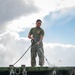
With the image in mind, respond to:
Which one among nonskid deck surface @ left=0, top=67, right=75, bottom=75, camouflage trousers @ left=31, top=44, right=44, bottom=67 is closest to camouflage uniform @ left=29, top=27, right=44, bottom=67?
camouflage trousers @ left=31, top=44, right=44, bottom=67

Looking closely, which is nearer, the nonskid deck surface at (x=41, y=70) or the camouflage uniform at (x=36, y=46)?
the nonskid deck surface at (x=41, y=70)

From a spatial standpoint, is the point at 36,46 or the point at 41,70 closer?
the point at 41,70

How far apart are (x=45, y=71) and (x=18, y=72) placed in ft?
4.63

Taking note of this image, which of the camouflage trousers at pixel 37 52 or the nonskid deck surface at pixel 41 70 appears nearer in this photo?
the nonskid deck surface at pixel 41 70

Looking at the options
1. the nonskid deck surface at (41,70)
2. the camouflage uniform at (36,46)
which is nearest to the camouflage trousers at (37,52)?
the camouflage uniform at (36,46)

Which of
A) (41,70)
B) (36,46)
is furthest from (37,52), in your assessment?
(41,70)

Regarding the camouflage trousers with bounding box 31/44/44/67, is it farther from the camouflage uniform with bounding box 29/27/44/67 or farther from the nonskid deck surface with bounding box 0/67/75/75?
the nonskid deck surface with bounding box 0/67/75/75

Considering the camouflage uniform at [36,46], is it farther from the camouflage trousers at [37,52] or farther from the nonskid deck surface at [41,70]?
the nonskid deck surface at [41,70]

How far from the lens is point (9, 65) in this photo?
908cm

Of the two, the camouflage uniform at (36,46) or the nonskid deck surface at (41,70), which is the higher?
the camouflage uniform at (36,46)

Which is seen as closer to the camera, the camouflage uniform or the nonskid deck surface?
the nonskid deck surface

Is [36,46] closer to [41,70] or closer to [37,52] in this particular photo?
[37,52]

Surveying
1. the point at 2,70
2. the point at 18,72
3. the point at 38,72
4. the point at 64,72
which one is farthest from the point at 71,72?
the point at 2,70

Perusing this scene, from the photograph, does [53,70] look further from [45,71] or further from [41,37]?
[41,37]
